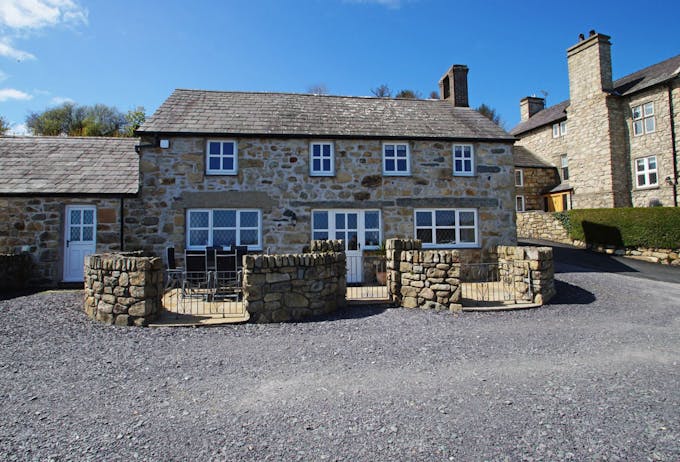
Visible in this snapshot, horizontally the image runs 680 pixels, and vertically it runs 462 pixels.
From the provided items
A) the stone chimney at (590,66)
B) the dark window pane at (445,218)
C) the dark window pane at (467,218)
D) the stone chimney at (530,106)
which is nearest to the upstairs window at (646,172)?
the stone chimney at (590,66)

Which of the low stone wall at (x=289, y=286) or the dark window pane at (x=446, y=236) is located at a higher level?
the dark window pane at (x=446, y=236)

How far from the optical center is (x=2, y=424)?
3627 millimetres

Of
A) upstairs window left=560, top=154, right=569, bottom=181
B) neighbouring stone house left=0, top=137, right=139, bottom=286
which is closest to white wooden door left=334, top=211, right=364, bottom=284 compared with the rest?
neighbouring stone house left=0, top=137, right=139, bottom=286

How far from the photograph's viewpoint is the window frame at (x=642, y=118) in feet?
67.5

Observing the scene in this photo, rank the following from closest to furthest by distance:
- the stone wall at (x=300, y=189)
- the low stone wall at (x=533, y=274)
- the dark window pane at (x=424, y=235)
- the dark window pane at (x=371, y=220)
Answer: the low stone wall at (x=533, y=274) < the stone wall at (x=300, y=189) < the dark window pane at (x=371, y=220) < the dark window pane at (x=424, y=235)

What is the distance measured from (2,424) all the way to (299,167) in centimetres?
1026

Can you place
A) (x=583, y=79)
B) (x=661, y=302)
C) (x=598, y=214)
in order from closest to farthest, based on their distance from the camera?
(x=661, y=302) → (x=598, y=214) → (x=583, y=79)

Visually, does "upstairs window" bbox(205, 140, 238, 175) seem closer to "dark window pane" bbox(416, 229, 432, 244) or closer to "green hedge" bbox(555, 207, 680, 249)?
"dark window pane" bbox(416, 229, 432, 244)

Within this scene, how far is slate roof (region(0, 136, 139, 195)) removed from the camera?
11.8m

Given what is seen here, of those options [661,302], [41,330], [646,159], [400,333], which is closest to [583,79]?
[646,159]

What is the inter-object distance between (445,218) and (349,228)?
378 centimetres

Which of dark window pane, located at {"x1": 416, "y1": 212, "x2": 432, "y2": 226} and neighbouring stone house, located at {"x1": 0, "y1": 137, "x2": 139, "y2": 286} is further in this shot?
dark window pane, located at {"x1": 416, "y1": 212, "x2": 432, "y2": 226}

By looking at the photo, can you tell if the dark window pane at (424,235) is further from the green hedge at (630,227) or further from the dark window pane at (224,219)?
the green hedge at (630,227)

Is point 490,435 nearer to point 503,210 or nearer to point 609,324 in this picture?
point 609,324
